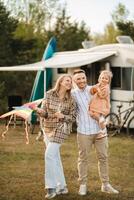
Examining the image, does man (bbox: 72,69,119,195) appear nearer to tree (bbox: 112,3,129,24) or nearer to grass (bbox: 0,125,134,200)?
grass (bbox: 0,125,134,200)

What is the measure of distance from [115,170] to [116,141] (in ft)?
13.2

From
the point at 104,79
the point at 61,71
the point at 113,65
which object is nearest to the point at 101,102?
the point at 104,79

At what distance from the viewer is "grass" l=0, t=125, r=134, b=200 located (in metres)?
7.23

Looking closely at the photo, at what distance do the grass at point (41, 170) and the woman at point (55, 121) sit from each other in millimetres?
306

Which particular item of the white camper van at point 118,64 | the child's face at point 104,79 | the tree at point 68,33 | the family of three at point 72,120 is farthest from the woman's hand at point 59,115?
the tree at point 68,33

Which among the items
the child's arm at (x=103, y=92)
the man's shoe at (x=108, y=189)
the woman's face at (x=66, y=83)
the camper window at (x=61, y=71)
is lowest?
the man's shoe at (x=108, y=189)

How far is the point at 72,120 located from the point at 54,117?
24cm

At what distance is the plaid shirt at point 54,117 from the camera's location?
22.5 ft

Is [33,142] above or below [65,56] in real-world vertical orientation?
below

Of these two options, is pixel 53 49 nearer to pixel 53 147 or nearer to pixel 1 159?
pixel 1 159

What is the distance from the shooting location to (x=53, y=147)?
6.85m

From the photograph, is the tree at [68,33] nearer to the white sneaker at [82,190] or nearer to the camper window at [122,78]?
the camper window at [122,78]

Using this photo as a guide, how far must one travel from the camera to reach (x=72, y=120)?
273 inches

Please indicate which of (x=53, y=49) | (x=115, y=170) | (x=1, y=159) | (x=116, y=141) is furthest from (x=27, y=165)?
(x=53, y=49)
